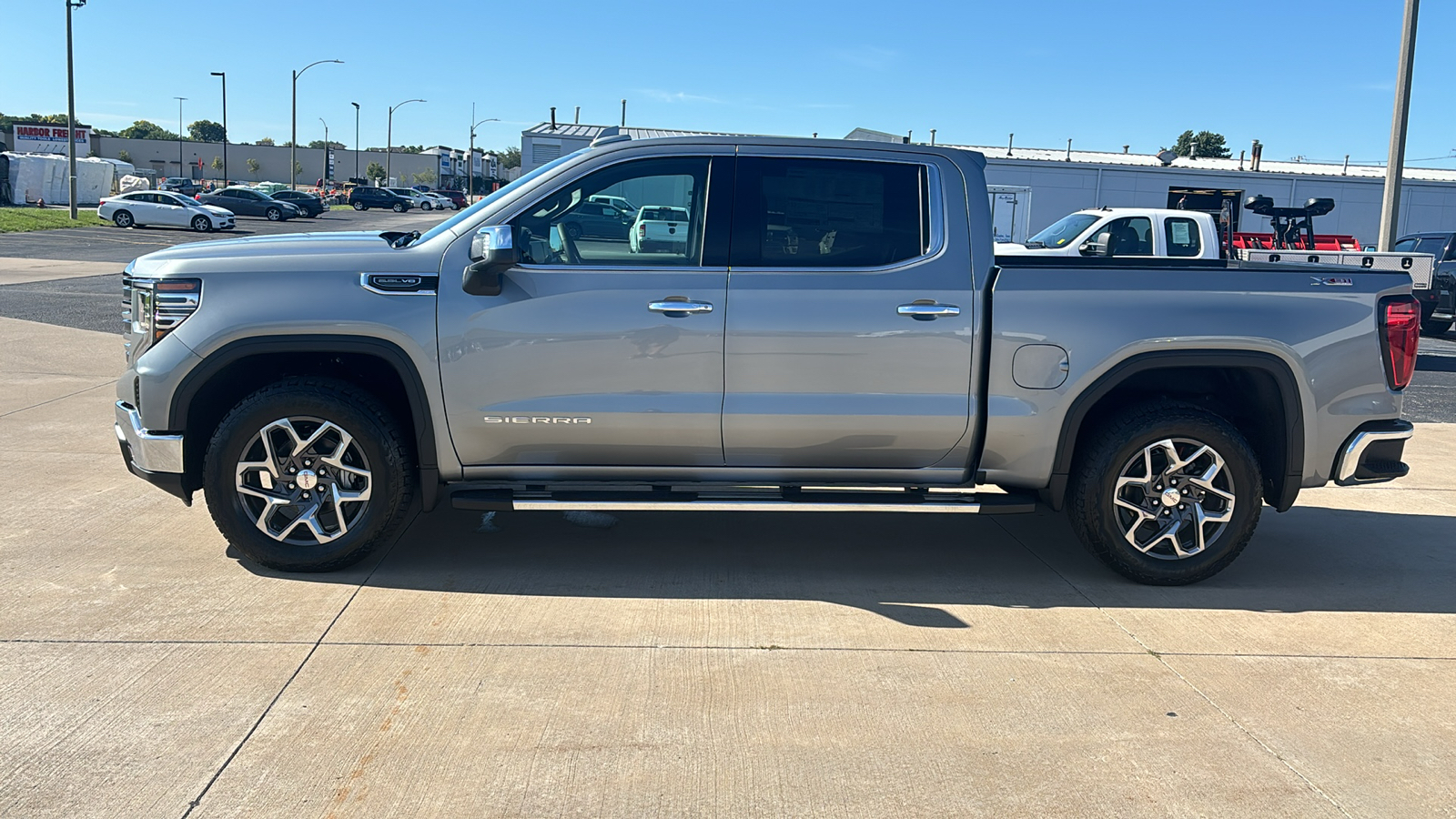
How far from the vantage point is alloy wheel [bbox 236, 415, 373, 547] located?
5016mm

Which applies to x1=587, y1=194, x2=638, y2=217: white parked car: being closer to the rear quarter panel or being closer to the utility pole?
the rear quarter panel

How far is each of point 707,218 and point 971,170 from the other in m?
1.24

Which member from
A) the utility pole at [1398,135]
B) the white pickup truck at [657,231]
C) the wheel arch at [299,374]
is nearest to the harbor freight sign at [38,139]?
the utility pole at [1398,135]

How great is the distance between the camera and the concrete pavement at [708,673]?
3.36 m

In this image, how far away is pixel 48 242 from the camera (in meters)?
31.7

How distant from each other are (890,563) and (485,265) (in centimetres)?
238

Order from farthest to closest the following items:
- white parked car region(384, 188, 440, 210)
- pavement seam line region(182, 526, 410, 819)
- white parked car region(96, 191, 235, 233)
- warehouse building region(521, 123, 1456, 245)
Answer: white parked car region(384, 188, 440, 210) → white parked car region(96, 191, 235, 233) → warehouse building region(521, 123, 1456, 245) → pavement seam line region(182, 526, 410, 819)

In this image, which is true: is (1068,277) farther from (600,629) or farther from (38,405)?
(38,405)

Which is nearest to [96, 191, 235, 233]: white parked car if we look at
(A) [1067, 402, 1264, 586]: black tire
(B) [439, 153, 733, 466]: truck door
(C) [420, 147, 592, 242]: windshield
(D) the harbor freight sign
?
(D) the harbor freight sign

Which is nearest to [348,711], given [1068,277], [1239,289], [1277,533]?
[1068,277]

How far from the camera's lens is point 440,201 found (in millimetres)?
82438

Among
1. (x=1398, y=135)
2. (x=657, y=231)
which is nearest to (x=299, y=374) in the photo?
(x=657, y=231)

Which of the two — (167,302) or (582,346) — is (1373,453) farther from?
(167,302)

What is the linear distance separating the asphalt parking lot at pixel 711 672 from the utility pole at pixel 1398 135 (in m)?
11.0
